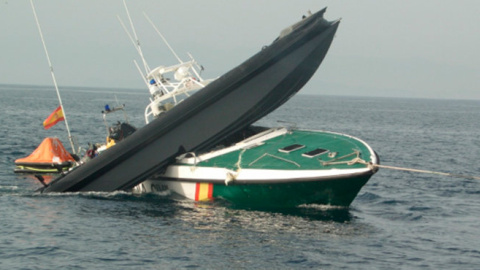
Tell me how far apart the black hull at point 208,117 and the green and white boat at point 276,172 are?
778mm

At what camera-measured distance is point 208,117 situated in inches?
1042

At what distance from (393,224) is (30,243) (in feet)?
41.5

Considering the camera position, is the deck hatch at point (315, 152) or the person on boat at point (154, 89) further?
the person on boat at point (154, 89)

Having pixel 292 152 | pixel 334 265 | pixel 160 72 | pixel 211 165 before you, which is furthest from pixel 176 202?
pixel 334 265

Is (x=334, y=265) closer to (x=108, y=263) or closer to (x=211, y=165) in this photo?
(x=108, y=263)

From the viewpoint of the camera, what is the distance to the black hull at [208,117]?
25969mm

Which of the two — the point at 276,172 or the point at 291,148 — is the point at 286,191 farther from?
the point at 291,148

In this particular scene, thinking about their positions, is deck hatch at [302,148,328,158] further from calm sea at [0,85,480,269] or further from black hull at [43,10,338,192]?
black hull at [43,10,338,192]

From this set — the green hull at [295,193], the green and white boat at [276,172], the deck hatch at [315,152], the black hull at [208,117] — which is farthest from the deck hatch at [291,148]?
the black hull at [208,117]

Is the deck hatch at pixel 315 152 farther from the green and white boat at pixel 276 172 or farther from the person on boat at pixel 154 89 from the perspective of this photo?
the person on boat at pixel 154 89

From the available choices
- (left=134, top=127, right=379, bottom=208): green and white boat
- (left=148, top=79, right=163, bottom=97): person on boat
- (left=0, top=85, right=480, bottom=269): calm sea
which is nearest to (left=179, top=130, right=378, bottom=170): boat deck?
(left=134, top=127, right=379, bottom=208): green and white boat

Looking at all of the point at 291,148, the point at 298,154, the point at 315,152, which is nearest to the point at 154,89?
the point at 291,148

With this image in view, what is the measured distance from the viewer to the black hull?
1022 inches

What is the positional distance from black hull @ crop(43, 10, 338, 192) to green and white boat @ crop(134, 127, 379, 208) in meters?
0.78
